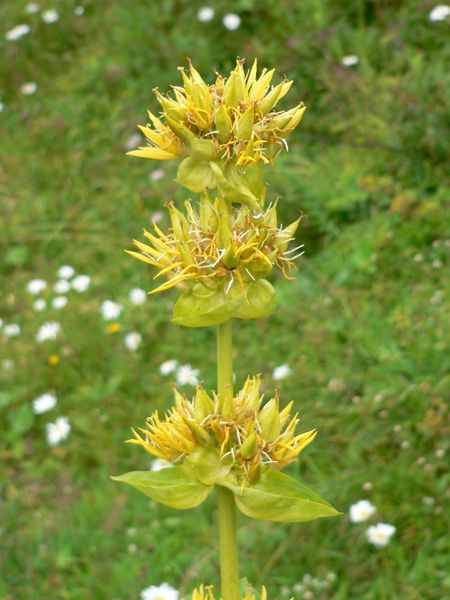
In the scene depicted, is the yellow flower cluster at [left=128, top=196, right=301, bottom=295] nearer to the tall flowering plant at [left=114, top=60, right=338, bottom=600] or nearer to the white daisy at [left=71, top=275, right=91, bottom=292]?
the tall flowering plant at [left=114, top=60, right=338, bottom=600]

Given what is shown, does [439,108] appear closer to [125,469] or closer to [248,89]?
[125,469]

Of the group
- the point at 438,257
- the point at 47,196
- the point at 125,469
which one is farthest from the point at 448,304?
the point at 47,196

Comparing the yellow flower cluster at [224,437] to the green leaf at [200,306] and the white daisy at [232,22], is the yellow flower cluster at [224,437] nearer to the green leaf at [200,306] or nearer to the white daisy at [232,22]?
the green leaf at [200,306]

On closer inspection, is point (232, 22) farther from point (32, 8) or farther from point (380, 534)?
point (380, 534)

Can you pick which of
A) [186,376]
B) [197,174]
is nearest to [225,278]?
[197,174]

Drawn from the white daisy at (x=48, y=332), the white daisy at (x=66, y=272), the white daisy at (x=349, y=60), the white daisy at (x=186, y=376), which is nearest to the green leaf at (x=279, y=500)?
the white daisy at (x=186, y=376)

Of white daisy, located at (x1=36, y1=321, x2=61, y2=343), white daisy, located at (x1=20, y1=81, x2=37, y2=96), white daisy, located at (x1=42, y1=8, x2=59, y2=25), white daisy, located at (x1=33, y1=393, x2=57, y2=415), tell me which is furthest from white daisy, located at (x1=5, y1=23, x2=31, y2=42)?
white daisy, located at (x1=33, y1=393, x2=57, y2=415)
